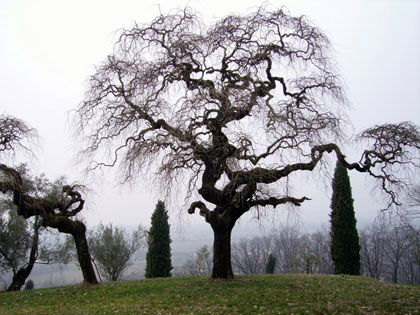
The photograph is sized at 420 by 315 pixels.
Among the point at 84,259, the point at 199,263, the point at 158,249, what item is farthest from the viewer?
the point at 199,263

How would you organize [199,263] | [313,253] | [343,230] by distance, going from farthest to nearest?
[199,263], [313,253], [343,230]

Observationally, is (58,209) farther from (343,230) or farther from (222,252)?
(343,230)

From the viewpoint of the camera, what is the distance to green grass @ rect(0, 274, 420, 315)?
6.69 metres

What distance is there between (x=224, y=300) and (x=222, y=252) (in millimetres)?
3087

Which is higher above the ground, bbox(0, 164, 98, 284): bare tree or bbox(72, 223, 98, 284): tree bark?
bbox(0, 164, 98, 284): bare tree

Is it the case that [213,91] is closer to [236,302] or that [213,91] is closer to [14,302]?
[236,302]

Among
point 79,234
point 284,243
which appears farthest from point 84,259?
point 284,243

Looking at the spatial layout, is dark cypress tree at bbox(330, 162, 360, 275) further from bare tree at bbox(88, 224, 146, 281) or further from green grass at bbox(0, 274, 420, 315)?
bare tree at bbox(88, 224, 146, 281)

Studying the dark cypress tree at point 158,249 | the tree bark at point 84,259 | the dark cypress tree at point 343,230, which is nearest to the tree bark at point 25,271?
the dark cypress tree at point 158,249

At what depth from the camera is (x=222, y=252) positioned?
1058cm

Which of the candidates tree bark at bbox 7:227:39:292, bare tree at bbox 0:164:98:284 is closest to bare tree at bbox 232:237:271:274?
tree bark at bbox 7:227:39:292

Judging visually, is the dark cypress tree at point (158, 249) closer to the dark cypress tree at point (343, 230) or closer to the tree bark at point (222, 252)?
the tree bark at point (222, 252)

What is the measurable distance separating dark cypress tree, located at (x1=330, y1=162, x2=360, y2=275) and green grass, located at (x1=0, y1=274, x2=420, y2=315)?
981cm

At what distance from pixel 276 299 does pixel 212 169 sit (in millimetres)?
4591
